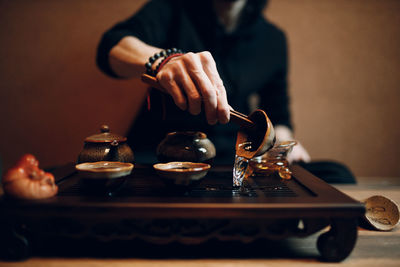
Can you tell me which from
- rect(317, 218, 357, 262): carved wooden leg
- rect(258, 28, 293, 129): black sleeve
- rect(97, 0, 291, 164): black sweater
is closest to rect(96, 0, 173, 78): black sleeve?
rect(97, 0, 291, 164): black sweater

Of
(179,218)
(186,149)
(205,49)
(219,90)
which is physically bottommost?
(179,218)

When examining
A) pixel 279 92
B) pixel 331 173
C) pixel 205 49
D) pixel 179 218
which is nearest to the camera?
pixel 179 218

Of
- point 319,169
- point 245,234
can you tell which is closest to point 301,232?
point 245,234

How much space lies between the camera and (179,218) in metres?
0.64

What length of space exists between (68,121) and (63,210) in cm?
149

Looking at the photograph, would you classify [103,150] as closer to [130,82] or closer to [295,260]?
[295,260]

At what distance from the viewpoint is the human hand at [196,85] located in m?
0.80

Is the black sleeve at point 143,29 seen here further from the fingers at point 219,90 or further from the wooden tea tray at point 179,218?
the wooden tea tray at point 179,218

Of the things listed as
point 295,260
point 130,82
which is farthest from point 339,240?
point 130,82

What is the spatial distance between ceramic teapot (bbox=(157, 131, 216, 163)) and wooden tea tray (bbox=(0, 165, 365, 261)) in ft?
0.58

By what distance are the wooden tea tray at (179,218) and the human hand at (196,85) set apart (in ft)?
0.77

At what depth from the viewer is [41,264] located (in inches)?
24.4

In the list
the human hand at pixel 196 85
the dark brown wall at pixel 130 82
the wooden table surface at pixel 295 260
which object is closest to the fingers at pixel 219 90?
the human hand at pixel 196 85

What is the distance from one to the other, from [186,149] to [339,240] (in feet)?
1.52
